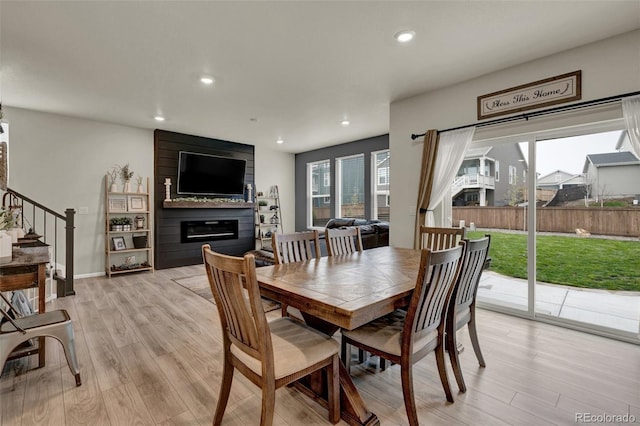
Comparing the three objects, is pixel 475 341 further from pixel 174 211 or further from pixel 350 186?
pixel 174 211

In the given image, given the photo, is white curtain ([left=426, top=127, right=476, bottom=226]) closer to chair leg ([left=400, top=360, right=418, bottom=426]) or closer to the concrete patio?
the concrete patio

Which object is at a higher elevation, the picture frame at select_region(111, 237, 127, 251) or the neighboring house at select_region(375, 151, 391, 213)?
the neighboring house at select_region(375, 151, 391, 213)

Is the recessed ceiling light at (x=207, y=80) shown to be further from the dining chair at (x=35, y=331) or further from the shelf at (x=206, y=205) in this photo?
the shelf at (x=206, y=205)

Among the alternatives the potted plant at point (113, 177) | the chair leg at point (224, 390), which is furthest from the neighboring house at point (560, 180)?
the potted plant at point (113, 177)

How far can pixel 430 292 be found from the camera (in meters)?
1.55

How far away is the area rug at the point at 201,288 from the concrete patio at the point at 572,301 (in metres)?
2.50

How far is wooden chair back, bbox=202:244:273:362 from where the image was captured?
1232 millimetres

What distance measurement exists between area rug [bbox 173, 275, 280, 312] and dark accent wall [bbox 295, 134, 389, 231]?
330 cm

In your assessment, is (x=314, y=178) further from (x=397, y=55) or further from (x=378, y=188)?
(x=397, y=55)

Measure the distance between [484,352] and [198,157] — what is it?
568 centimetres

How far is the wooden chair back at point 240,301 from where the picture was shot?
1232 mm

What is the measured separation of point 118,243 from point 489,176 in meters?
5.91

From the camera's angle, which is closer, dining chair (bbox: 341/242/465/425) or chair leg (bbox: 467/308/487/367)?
dining chair (bbox: 341/242/465/425)

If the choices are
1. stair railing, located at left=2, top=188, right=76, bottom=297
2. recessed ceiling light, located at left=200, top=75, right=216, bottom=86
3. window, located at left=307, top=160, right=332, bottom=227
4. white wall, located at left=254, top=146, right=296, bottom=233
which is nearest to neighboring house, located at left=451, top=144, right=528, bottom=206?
recessed ceiling light, located at left=200, top=75, right=216, bottom=86
